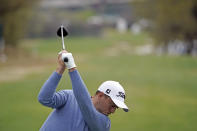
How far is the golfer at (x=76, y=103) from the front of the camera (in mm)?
3275

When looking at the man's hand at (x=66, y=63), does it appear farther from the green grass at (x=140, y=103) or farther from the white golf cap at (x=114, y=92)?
the green grass at (x=140, y=103)

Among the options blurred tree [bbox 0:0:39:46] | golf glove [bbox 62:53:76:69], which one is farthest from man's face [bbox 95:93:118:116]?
blurred tree [bbox 0:0:39:46]

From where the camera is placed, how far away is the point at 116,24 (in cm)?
9000

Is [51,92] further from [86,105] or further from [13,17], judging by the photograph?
[13,17]

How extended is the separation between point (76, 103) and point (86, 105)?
0.18m

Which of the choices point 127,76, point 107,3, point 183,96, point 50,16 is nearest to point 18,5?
point 127,76

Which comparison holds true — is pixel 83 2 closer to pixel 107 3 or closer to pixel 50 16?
pixel 107 3

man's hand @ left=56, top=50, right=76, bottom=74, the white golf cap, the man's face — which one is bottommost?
the man's face

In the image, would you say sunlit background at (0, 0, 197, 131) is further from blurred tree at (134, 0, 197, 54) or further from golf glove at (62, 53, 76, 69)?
golf glove at (62, 53, 76, 69)

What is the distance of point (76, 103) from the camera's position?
3.47m

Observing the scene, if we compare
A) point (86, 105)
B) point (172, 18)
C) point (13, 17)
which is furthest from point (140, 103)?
point (172, 18)

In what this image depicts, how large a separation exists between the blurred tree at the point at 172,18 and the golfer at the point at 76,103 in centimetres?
3194

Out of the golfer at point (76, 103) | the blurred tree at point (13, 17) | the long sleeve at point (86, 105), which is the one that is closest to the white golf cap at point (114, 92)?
the golfer at point (76, 103)

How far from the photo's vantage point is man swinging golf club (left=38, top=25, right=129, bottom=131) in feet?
10.7
